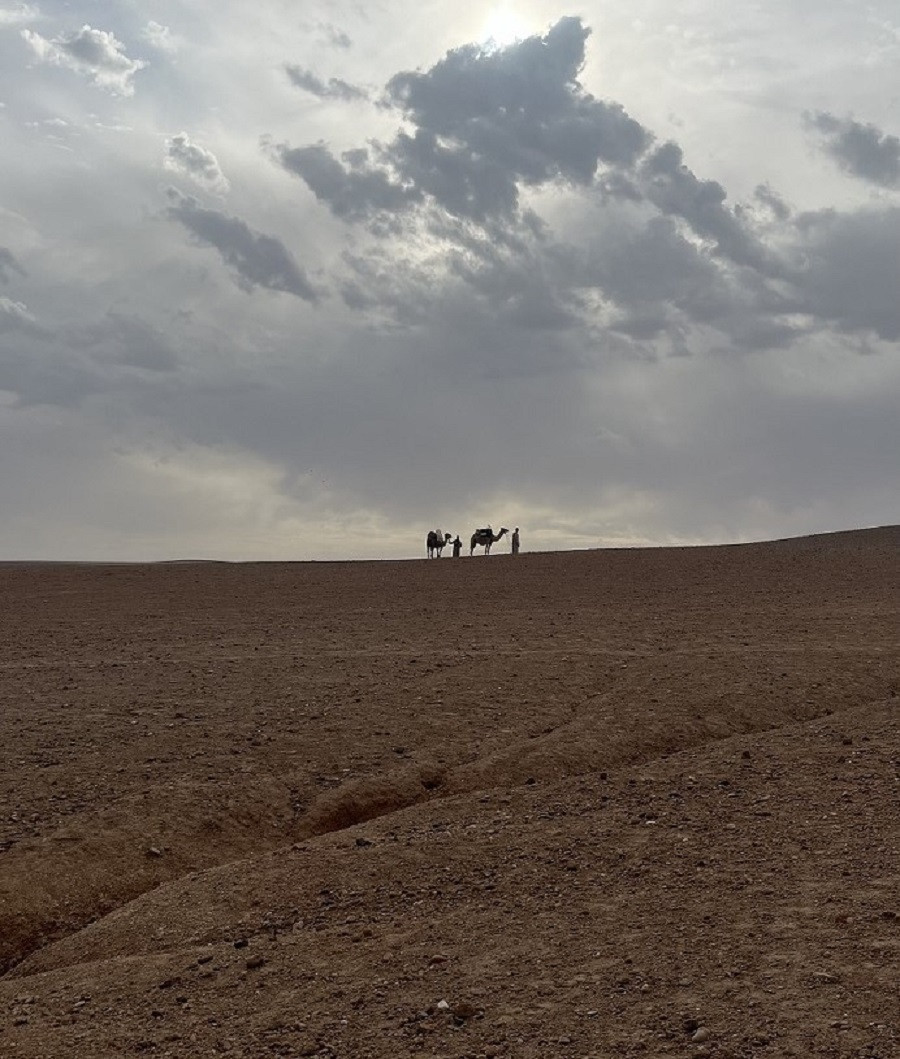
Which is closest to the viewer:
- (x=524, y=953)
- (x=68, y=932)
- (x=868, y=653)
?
(x=524, y=953)

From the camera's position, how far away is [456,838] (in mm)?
11344

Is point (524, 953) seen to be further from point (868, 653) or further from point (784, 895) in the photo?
point (868, 653)

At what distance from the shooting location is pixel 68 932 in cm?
1139

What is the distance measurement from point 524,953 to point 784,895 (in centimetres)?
187

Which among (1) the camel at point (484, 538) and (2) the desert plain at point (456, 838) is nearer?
(2) the desert plain at point (456, 838)

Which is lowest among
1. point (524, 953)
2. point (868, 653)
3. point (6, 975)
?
point (6, 975)

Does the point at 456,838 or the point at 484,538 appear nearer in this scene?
the point at 456,838

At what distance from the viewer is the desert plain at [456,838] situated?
25.7ft

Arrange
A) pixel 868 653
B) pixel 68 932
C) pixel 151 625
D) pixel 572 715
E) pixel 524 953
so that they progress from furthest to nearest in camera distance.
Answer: pixel 151 625
pixel 868 653
pixel 572 715
pixel 68 932
pixel 524 953

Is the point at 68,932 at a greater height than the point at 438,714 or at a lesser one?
lesser

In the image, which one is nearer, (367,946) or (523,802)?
(367,946)

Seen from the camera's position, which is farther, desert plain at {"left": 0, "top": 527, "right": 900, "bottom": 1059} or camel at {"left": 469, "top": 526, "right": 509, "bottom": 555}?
camel at {"left": 469, "top": 526, "right": 509, "bottom": 555}

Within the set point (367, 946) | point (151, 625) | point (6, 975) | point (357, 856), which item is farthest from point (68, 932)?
point (151, 625)

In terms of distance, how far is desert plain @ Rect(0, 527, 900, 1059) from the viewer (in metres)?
7.85
